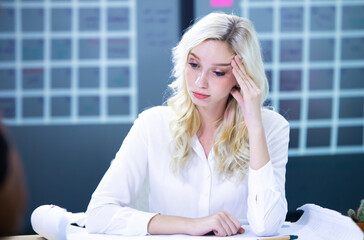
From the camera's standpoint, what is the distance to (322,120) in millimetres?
4062

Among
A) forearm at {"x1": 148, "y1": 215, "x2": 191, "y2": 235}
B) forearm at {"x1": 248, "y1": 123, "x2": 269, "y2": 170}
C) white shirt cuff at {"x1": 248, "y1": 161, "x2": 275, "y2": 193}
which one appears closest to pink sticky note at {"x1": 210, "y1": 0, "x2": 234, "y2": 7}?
forearm at {"x1": 248, "y1": 123, "x2": 269, "y2": 170}

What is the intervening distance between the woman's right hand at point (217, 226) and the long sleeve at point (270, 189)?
11 cm

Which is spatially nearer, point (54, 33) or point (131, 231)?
point (131, 231)

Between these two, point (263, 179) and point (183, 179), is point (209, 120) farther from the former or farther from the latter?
point (263, 179)

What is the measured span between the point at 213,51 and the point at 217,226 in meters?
0.65

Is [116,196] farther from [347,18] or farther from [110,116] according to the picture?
[347,18]

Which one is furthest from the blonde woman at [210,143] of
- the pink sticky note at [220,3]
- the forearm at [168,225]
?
the pink sticky note at [220,3]

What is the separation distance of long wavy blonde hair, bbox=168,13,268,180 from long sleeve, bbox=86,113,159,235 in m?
0.13

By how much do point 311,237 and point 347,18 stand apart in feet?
8.89

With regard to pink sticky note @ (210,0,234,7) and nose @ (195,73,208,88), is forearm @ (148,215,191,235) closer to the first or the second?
nose @ (195,73,208,88)

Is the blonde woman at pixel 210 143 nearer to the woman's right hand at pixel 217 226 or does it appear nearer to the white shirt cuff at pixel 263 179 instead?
the white shirt cuff at pixel 263 179

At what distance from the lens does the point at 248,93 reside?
2059mm

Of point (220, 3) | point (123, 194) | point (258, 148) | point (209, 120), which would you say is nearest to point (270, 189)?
point (258, 148)

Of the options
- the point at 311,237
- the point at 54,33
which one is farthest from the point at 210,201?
the point at 54,33
